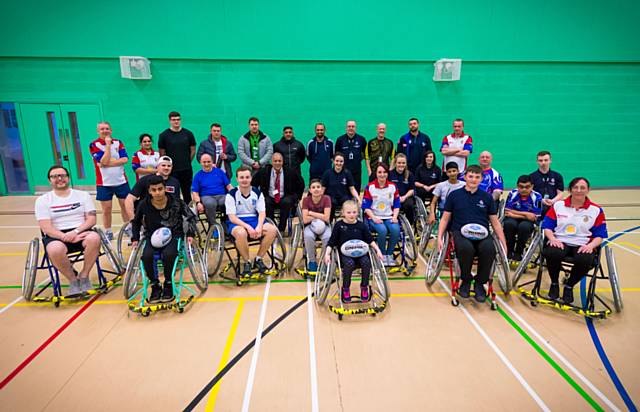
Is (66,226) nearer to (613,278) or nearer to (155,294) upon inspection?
(155,294)

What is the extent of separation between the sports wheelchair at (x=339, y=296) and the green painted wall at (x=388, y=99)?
179 inches

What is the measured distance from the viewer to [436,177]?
4758 millimetres

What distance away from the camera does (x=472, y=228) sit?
9.87ft

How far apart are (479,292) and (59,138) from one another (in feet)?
25.8

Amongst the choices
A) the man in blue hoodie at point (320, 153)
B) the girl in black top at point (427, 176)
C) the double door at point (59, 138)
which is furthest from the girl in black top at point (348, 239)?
the double door at point (59, 138)

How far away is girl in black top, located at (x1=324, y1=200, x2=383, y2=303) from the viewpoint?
3016 mm

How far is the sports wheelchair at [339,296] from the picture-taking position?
288 centimetres

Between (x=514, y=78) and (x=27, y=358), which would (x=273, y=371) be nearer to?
(x=27, y=358)

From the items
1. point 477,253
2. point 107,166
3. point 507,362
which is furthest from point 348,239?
point 107,166

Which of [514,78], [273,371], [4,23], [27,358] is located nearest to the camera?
[273,371]

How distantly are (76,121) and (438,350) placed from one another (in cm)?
758

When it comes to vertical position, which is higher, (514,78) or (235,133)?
(514,78)

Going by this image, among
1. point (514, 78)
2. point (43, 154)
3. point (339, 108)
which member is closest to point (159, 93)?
point (43, 154)

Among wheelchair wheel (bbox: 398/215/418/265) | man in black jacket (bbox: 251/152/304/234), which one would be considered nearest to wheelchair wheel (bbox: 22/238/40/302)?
man in black jacket (bbox: 251/152/304/234)
